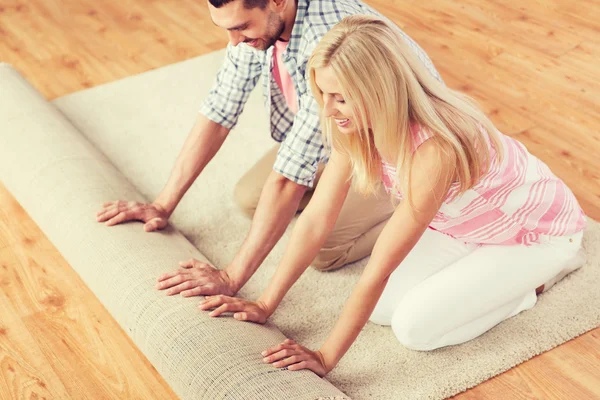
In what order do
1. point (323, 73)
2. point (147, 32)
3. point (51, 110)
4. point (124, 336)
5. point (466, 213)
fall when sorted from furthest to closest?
1. point (147, 32)
2. point (51, 110)
3. point (124, 336)
4. point (466, 213)
5. point (323, 73)

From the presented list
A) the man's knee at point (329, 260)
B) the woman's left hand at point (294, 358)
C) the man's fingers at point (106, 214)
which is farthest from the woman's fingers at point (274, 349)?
the man's fingers at point (106, 214)

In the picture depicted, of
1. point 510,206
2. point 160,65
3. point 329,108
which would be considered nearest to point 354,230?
point 510,206

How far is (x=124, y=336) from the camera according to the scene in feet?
6.31

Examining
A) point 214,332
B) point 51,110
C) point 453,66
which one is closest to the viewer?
point 214,332

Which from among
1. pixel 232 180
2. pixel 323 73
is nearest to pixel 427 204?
pixel 323 73

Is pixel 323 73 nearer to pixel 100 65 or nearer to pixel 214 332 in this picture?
pixel 214 332

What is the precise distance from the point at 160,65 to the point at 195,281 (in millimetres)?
1654

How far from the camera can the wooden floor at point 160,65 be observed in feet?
5.88

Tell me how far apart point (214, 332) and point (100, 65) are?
6.34ft

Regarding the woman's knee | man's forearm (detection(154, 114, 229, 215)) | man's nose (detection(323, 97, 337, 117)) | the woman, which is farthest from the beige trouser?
man's nose (detection(323, 97, 337, 117))

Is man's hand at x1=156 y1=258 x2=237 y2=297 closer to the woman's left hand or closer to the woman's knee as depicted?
the woman's left hand

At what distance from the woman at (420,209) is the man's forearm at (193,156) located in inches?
17.8

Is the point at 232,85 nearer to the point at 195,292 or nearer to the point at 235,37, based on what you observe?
the point at 235,37

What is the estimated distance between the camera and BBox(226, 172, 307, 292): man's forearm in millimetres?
1813
